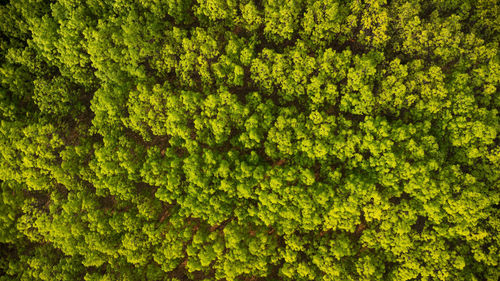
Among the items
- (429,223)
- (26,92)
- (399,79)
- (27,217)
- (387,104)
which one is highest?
(399,79)

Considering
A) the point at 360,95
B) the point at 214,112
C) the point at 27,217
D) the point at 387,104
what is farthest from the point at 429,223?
the point at 27,217

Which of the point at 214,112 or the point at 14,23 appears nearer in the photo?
the point at 214,112

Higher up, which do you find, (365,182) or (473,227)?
(365,182)

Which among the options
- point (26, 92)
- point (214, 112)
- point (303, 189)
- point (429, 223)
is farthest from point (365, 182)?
point (26, 92)

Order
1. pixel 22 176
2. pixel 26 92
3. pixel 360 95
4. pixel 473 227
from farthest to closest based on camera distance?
pixel 26 92 → pixel 22 176 → pixel 360 95 → pixel 473 227

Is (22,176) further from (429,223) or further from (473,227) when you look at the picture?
(473,227)

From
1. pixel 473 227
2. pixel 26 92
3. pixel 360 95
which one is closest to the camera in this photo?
pixel 473 227
